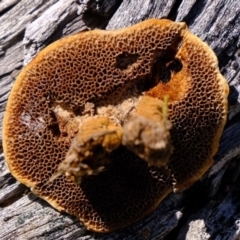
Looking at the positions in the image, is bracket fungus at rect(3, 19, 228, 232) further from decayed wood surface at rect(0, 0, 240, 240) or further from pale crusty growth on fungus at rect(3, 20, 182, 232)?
decayed wood surface at rect(0, 0, 240, 240)

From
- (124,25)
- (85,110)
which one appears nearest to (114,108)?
(85,110)

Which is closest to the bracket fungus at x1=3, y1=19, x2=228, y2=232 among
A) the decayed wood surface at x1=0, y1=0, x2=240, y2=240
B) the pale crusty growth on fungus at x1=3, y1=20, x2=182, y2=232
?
the pale crusty growth on fungus at x1=3, y1=20, x2=182, y2=232

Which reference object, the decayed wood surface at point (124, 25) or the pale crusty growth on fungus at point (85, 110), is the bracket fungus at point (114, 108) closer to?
the pale crusty growth on fungus at point (85, 110)

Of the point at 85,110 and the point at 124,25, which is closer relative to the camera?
the point at 85,110

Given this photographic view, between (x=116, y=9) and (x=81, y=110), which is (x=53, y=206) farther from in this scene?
(x=116, y=9)

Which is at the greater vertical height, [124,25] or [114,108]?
[124,25]

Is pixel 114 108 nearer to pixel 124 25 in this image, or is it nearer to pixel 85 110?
pixel 85 110
